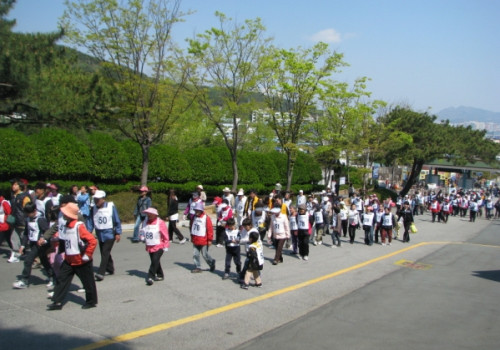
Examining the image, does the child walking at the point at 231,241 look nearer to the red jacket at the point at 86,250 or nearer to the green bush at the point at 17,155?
the red jacket at the point at 86,250

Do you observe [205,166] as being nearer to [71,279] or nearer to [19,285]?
[19,285]

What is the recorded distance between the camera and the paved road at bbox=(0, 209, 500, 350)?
6531 millimetres

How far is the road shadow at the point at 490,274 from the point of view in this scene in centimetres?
1226

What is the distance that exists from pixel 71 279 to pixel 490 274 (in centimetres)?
1123

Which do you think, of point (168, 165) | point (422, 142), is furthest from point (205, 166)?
point (422, 142)

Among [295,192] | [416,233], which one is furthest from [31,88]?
[295,192]

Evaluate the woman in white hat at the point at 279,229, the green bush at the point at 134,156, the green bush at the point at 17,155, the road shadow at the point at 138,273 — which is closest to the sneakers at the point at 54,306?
the road shadow at the point at 138,273

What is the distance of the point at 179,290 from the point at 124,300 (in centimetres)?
122

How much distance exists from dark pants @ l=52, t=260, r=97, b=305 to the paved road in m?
0.24

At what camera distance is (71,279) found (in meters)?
7.25

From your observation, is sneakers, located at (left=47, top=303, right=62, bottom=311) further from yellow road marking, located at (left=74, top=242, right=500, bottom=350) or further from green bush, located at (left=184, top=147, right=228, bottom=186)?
green bush, located at (left=184, top=147, right=228, bottom=186)

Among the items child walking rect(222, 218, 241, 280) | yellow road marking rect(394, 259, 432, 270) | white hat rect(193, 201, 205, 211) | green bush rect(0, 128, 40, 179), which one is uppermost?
green bush rect(0, 128, 40, 179)

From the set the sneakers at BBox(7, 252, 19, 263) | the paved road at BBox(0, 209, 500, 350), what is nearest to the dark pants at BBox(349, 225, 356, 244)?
the paved road at BBox(0, 209, 500, 350)

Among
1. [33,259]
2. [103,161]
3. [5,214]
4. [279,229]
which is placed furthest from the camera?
[103,161]
